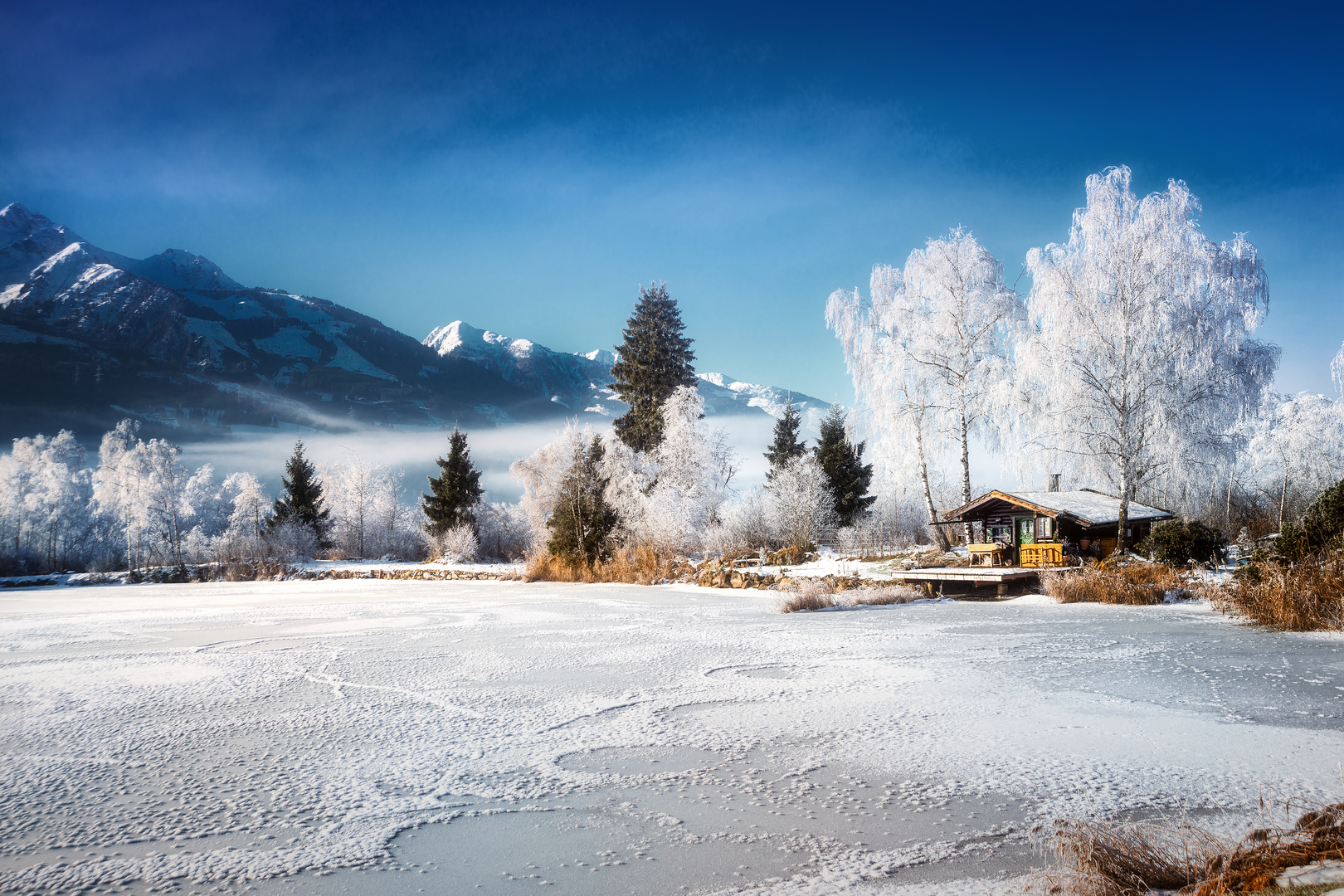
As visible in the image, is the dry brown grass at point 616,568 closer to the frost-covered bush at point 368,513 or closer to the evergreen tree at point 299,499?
the evergreen tree at point 299,499

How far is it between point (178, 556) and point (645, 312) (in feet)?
99.2

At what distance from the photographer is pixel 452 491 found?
1543 inches

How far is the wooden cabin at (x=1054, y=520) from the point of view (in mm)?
21078

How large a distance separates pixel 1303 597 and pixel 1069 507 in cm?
1314

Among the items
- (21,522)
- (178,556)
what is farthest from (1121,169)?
(21,522)

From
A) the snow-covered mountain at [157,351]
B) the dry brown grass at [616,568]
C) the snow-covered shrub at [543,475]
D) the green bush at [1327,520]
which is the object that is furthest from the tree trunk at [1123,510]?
the snow-covered mountain at [157,351]

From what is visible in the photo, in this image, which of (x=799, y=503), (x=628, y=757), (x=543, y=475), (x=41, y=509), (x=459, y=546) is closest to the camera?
(x=628, y=757)

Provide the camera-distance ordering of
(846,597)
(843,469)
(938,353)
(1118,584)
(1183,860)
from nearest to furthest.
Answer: (1183,860), (1118,584), (846,597), (938,353), (843,469)

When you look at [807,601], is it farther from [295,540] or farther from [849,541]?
[295,540]

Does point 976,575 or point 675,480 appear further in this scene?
point 675,480

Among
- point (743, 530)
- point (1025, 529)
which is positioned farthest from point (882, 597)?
point (743, 530)

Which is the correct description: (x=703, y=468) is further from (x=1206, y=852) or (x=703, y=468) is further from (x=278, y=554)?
(x=1206, y=852)

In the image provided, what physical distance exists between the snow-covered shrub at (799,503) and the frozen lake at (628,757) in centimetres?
2131

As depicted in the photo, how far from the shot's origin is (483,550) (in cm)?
4241
